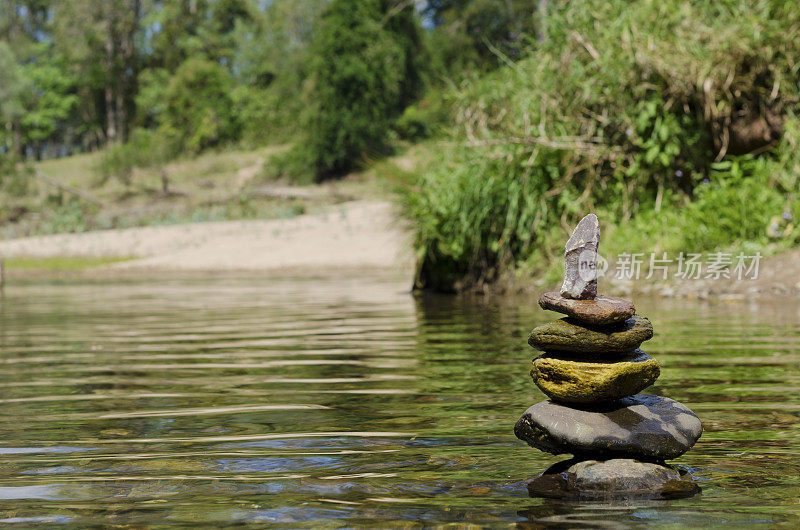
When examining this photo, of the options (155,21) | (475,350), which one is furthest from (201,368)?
(155,21)

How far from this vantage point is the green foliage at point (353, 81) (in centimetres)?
3853

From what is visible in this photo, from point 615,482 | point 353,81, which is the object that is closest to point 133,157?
point 353,81

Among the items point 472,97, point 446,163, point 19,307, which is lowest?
point 19,307

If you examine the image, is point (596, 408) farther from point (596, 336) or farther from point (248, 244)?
point (248, 244)

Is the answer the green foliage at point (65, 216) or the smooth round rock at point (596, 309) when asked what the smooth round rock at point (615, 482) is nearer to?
the smooth round rock at point (596, 309)

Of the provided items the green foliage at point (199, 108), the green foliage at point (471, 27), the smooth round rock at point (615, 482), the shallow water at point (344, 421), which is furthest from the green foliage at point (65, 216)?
the smooth round rock at point (615, 482)

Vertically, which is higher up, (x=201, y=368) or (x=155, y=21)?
(x=155, y=21)

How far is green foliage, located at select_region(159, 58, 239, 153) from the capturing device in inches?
1903

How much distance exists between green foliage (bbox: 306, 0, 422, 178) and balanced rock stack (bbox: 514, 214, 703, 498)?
1365 inches

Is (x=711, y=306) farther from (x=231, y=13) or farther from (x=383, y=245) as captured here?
(x=231, y=13)

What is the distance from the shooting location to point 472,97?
13398mm

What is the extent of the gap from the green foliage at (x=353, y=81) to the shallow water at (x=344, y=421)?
94.8ft

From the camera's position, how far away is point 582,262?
11.0 ft

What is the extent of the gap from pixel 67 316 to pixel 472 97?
5856 mm
